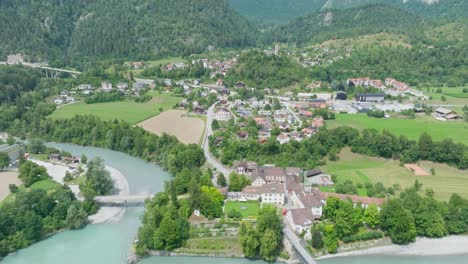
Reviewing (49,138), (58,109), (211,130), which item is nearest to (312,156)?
(211,130)

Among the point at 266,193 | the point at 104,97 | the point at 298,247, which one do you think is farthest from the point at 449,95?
the point at 104,97

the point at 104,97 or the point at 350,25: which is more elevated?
the point at 350,25

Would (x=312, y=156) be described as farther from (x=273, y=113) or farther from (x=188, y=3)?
(x=188, y=3)

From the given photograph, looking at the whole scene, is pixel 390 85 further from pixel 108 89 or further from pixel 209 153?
pixel 108 89

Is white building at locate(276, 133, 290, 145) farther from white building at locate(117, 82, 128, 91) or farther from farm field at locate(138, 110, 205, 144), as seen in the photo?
white building at locate(117, 82, 128, 91)

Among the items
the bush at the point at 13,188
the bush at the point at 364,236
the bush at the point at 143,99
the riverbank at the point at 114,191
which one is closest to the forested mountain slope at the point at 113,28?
the bush at the point at 143,99

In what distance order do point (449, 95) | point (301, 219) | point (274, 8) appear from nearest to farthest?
point (301, 219) → point (449, 95) → point (274, 8)

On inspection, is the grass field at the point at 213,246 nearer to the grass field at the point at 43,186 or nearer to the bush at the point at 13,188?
the grass field at the point at 43,186
